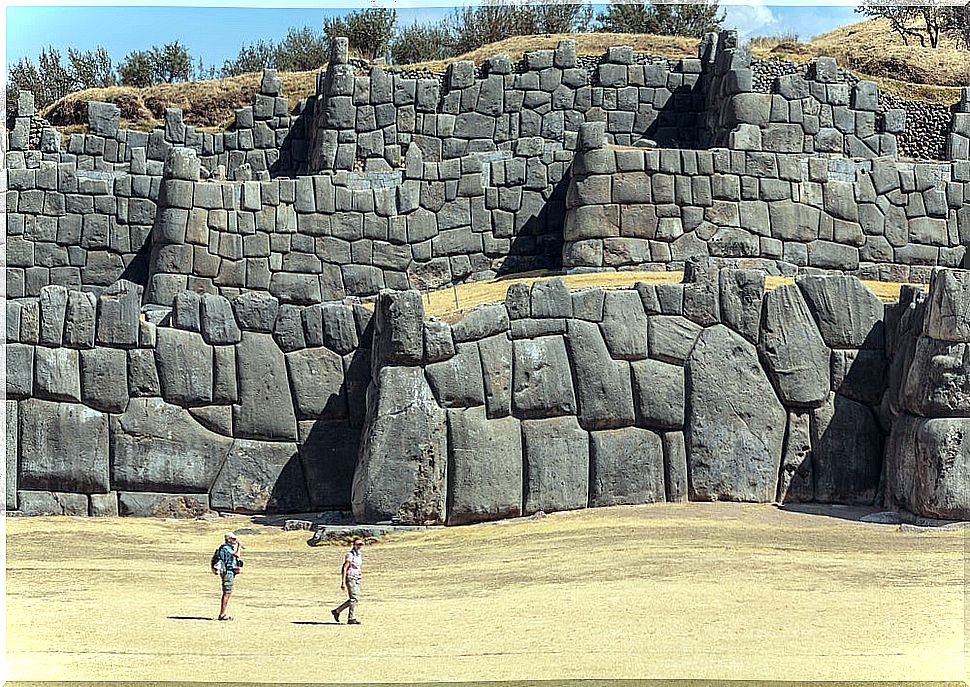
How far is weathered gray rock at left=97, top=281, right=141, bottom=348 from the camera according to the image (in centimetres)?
1495

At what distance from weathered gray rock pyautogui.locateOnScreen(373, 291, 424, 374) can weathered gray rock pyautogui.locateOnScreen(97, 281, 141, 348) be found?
2677mm

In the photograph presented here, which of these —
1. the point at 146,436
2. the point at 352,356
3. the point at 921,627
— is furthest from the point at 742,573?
the point at 146,436

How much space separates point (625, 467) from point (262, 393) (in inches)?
153

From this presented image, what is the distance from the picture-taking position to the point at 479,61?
34.9m

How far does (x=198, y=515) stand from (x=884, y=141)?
44.5ft

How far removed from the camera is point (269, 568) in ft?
41.3

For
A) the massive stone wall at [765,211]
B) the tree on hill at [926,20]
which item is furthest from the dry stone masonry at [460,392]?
the tree on hill at [926,20]

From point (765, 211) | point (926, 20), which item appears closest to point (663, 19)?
point (926, 20)

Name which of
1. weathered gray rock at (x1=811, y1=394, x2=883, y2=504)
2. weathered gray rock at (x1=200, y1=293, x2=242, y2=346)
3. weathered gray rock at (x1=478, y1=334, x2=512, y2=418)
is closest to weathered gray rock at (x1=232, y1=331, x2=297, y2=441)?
weathered gray rock at (x1=200, y1=293, x2=242, y2=346)

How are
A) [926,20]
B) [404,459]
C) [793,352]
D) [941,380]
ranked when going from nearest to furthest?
[941,380]
[404,459]
[793,352]
[926,20]

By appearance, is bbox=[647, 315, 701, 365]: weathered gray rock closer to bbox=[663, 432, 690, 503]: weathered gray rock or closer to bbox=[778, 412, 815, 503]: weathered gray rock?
bbox=[663, 432, 690, 503]: weathered gray rock

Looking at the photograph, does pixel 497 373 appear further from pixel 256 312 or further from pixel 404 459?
pixel 256 312

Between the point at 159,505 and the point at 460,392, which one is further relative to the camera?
the point at 159,505

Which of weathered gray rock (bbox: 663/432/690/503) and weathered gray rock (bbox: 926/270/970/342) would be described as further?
weathered gray rock (bbox: 663/432/690/503)
